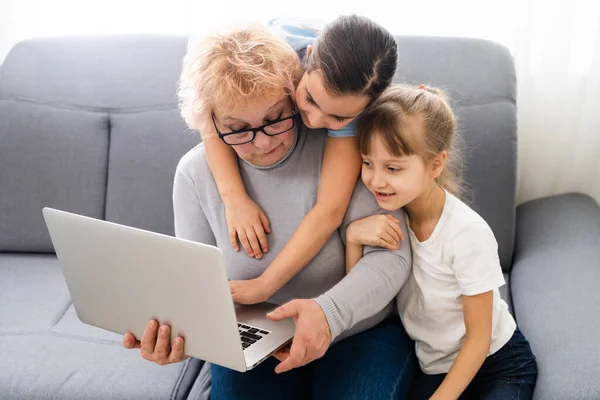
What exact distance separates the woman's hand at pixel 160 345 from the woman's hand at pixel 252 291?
6.5 inches

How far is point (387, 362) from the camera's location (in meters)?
1.29

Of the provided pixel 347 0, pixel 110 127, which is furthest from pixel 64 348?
pixel 347 0

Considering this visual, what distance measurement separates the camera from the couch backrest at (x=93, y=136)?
179cm

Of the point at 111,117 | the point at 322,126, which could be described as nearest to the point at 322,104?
the point at 322,126

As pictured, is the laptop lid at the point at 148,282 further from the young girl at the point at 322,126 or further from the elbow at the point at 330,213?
the elbow at the point at 330,213

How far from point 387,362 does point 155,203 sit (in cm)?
84

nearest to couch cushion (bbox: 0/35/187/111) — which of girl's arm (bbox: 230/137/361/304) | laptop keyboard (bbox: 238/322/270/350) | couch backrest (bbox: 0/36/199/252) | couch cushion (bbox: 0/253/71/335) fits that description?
couch backrest (bbox: 0/36/199/252)

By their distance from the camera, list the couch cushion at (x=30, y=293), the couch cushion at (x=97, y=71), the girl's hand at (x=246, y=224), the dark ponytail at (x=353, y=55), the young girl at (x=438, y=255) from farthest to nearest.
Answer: the couch cushion at (x=97, y=71) → the couch cushion at (x=30, y=293) → the girl's hand at (x=246, y=224) → the young girl at (x=438, y=255) → the dark ponytail at (x=353, y=55)

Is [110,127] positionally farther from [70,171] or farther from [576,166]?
[576,166]

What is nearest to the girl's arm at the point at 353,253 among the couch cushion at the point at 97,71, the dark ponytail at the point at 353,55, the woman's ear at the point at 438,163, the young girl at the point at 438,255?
the young girl at the point at 438,255

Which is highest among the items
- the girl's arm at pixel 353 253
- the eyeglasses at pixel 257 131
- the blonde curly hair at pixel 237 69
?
the blonde curly hair at pixel 237 69

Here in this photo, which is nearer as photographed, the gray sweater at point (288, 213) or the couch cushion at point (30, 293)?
the gray sweater at point (288, 213)

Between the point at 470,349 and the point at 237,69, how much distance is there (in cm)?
70

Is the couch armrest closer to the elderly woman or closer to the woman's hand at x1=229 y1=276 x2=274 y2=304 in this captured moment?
the elderly woman
